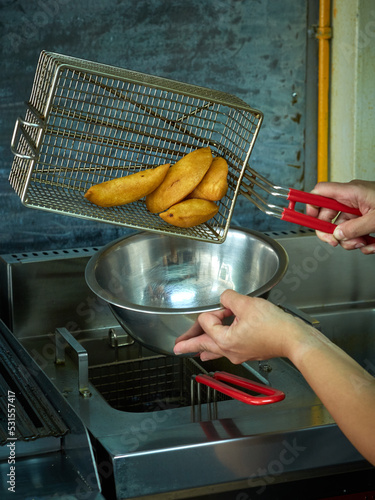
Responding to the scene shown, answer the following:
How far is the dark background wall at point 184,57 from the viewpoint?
1.69 metres

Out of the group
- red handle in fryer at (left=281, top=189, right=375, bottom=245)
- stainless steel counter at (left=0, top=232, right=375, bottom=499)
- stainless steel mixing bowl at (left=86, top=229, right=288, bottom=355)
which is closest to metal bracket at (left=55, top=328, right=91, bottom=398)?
stainless steel counter at (left=0, top=232, right=375, bottom=499)

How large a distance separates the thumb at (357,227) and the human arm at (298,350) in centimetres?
24

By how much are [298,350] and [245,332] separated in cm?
10

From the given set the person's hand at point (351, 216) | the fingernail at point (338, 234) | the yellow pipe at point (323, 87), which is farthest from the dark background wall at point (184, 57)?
the fingernail at point (338, 234)

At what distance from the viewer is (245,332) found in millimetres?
1086

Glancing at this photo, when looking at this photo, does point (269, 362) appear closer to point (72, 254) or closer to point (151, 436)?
point (151, 436)

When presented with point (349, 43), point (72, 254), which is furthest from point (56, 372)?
point (349, 43)

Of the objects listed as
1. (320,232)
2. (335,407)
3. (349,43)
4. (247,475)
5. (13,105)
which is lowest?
(247,475)

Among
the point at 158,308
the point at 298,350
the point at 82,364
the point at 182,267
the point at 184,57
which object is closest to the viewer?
the point at 298,350

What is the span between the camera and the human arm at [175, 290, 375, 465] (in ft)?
3.00

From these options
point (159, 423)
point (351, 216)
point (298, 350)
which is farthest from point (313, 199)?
point (159, 423)

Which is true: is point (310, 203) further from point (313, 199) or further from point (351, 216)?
point (351, 216)

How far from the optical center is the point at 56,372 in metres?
1.44

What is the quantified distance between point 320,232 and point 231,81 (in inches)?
27.0
